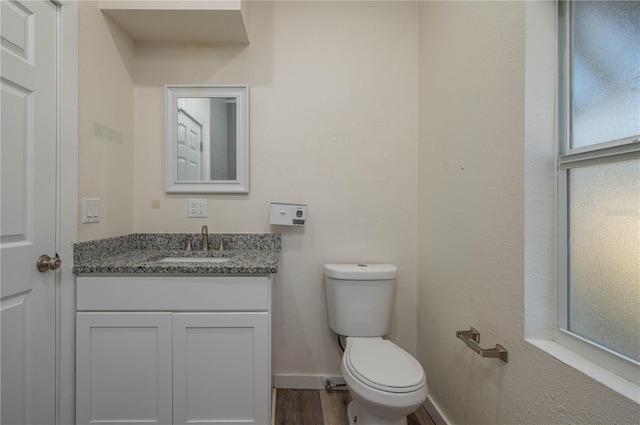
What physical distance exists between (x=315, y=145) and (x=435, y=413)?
1622mm

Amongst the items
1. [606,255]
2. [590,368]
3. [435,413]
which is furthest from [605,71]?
[435,413]

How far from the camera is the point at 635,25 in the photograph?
0.70 meters

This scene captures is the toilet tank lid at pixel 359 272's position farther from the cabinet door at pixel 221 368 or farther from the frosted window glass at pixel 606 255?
the frosted window glass at pixel 606 255

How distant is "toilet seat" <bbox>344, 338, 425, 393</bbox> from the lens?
1.12m

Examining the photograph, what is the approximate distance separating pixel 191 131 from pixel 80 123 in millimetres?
547

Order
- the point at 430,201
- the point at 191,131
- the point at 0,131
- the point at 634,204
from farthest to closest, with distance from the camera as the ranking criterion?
the point at 191,131, the point at 430,201, the point at 0,131, the point at 634,204

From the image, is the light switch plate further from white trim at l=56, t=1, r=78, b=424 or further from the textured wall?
white trim at l=56, t=1, r=78, b=424

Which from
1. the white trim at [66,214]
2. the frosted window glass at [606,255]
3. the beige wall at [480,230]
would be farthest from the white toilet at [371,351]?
the white trim at [66,214]

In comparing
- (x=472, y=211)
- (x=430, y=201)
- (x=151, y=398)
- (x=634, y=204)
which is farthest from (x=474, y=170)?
(x=151, y=398)

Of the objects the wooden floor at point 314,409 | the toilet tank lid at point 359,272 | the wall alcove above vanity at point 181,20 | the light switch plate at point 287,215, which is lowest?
the wooden floor at point 314,409

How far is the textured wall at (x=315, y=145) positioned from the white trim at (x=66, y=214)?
495 mm

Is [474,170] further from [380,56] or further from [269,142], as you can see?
[269,142]

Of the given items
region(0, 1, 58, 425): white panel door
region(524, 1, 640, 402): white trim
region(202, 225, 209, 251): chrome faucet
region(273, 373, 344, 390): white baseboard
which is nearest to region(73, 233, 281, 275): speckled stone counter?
region(202, 225, 209, 251): chrome faucet

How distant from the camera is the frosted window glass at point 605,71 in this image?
704 millimetres
